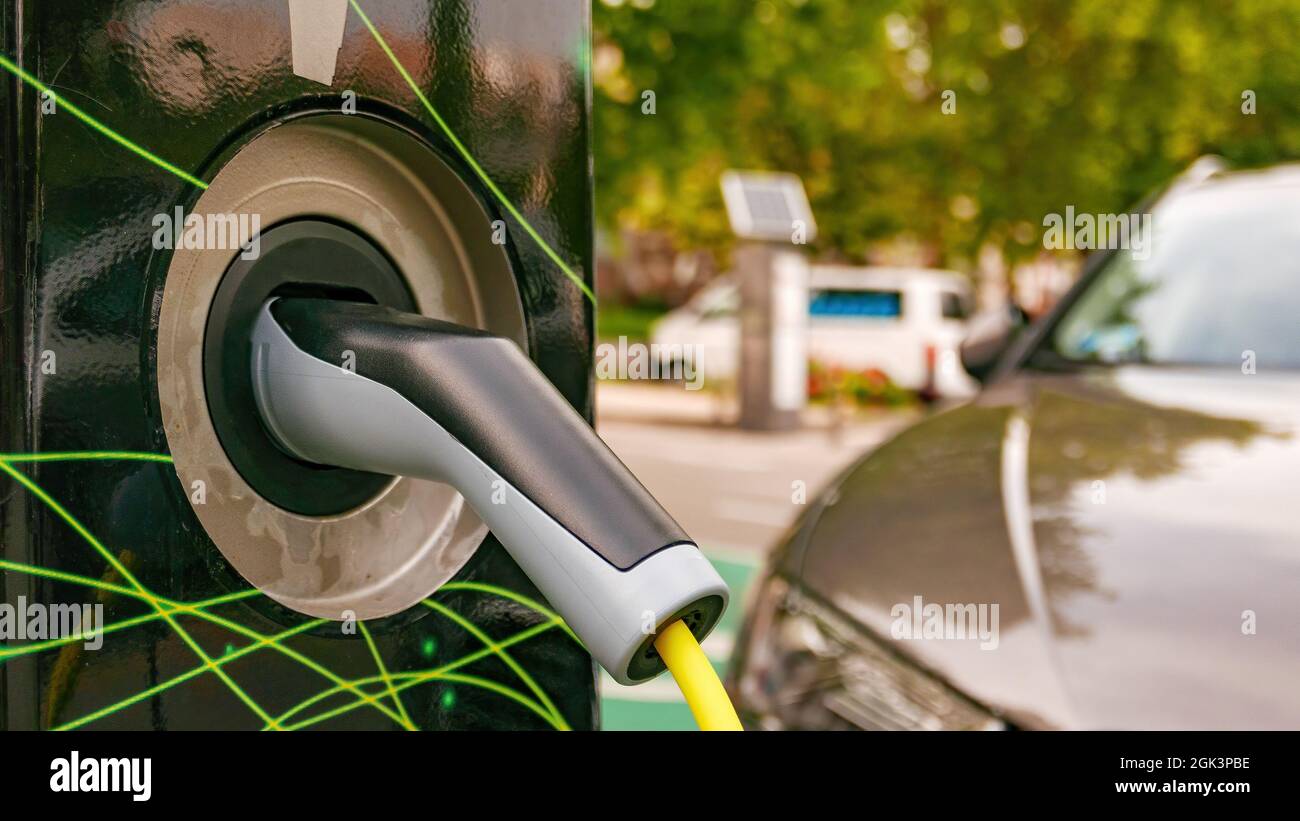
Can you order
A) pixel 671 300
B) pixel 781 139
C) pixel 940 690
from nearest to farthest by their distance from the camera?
pixel 940 690, pixel 781 139, pixel 671 300

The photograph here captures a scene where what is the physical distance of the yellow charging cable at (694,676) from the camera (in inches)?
22.7

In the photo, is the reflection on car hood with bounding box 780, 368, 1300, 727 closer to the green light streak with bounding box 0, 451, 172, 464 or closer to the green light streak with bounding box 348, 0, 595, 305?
the green light streak with bounding box 348, 0, 595, 305

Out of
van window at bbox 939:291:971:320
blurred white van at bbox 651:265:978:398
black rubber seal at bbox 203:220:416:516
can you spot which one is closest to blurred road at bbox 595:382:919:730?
blurred white van at bbox 651:265:978:398

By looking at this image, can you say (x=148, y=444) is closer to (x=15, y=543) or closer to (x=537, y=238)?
(x=15, y=543)

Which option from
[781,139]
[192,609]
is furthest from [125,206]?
[781,139]

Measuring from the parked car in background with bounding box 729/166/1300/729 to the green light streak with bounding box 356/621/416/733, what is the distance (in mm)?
1176

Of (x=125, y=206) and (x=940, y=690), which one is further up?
(x=125, y=206)

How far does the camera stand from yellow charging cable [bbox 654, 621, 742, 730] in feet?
1.89

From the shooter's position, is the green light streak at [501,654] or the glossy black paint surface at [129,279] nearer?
→ the glossy black paint surface at [129,279]

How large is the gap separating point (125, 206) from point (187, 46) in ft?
0.28

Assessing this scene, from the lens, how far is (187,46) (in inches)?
25.0

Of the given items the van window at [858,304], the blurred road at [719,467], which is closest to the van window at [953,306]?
the van window at [858,304]

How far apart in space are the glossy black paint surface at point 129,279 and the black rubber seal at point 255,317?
47mm

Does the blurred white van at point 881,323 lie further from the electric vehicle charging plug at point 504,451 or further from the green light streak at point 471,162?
the electric vehicle charging plug at point 504,451
